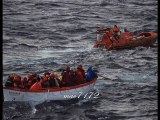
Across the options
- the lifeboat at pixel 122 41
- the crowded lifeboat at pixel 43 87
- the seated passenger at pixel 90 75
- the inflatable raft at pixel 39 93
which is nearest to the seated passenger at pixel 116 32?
the lifeboat at pixel 122 41

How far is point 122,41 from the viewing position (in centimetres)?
3244

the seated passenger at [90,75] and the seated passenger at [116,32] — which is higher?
the seated passenger at [116,32]

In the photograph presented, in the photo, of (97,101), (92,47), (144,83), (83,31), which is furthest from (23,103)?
(83,31)

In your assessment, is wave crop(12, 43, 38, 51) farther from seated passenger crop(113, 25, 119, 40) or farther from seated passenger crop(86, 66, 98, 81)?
seated passenger crop(86, 66, 98, 81)

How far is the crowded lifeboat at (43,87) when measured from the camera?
2219cm

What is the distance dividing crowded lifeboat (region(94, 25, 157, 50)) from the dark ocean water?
18.7 inches

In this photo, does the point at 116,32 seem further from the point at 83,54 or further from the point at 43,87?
the point at 43,87

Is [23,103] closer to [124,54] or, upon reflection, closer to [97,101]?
[97,101]

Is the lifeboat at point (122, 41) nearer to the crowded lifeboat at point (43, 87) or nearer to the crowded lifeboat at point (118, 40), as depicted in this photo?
the crowded lifeboat at point (118, 40)

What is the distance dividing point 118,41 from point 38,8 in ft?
43.2

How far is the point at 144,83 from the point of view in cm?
2644

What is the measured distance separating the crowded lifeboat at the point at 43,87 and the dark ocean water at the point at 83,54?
0.51 meters

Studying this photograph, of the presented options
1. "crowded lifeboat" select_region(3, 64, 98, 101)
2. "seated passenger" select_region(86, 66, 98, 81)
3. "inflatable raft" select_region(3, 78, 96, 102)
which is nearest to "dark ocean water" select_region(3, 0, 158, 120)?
"inflatable raft" select_region(3, 78, 96, 102)

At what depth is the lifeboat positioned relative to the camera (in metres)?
32.2
